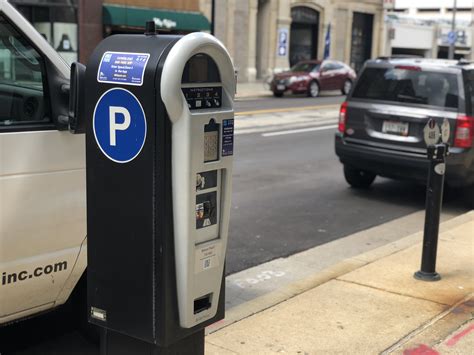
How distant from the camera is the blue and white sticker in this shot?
278 centimetres

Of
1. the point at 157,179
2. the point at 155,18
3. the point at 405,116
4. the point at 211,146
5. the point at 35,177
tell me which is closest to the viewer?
the point at 157,179

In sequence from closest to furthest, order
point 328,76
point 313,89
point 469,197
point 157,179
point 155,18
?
point 157,179, point 469,197, point 155,18, point 313,89, point 328,76

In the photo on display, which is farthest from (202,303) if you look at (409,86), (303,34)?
(303,34)

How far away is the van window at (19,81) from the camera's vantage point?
347 cm

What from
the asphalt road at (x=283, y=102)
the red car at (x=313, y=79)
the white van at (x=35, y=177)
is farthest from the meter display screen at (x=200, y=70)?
the red car at (x=313, y=79)

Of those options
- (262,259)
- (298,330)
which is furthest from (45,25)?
(298,330)

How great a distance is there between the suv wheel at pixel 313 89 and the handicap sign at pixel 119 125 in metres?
24.7

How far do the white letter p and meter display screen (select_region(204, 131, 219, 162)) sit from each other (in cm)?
34

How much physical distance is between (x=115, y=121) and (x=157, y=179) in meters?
0.31

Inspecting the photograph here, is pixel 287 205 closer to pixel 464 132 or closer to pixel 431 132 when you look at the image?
pixel 464 132

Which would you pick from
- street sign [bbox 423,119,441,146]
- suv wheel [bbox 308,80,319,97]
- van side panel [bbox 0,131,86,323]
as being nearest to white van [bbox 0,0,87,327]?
van side panel [bbox 0,131,86,323]

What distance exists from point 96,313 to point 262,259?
3369 mm

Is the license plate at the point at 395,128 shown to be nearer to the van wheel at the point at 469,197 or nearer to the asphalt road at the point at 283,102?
the van wheel at the point at 469,197

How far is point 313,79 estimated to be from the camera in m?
27.2
